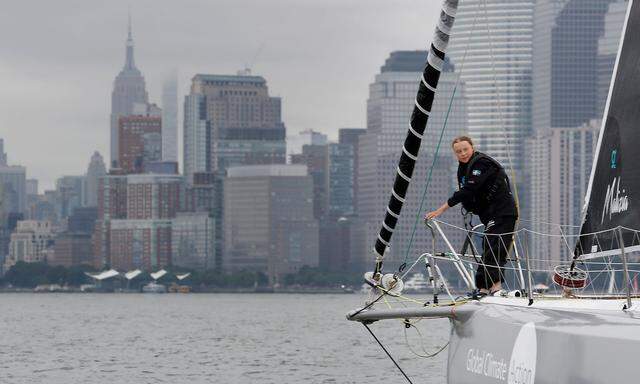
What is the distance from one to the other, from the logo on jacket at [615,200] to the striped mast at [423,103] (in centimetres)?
180

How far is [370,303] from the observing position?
15922mm

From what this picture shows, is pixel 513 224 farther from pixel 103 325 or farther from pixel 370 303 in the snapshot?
pixel 103 325

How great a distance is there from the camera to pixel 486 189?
1497 centimetres

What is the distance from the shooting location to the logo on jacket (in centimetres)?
1381

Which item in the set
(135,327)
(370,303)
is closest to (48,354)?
(135,327)

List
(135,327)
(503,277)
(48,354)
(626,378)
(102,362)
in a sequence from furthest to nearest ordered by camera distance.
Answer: (135,327), (48,354), (102,362), (503,277), (626,378)

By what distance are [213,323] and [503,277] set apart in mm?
62529

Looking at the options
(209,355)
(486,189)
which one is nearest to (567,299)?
A: (486,189)

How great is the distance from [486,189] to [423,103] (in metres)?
1.00

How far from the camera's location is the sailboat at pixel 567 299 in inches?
448

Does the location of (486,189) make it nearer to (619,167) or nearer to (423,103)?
(423,103)

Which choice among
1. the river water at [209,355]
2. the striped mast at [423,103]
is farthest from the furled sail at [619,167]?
the river water at [209,355]

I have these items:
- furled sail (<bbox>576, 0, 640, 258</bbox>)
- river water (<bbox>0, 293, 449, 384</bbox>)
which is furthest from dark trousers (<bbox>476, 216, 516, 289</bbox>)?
river water (<bbox>0, 293, 449, 384</bbox>)

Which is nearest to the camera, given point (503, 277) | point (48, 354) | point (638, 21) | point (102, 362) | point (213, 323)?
point (638, 21)
